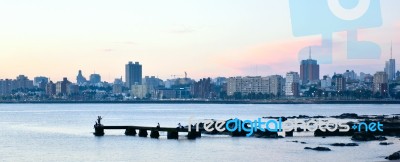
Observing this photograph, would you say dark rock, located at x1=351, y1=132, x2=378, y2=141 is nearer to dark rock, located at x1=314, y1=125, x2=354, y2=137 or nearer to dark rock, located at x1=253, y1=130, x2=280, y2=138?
dark rock, located at x1=314, y1=125, x2=354, y2=137

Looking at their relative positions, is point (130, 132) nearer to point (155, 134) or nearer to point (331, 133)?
point (155, 134)

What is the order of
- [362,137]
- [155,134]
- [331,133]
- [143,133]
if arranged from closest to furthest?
[362,137] < [331,133] < [155,134] < [143,133]

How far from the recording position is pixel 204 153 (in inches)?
2189

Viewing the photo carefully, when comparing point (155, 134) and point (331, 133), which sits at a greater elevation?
point (331, 133)

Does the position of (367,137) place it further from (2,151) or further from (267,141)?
(2,151)

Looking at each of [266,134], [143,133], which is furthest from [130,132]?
[266,134]

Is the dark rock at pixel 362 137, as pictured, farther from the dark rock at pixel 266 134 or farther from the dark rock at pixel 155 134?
the dark rock at pixel 155 134

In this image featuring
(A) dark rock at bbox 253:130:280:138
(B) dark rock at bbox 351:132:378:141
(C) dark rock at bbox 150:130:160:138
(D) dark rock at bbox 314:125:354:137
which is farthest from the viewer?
(C) dark rock at bbox 150:130:160:138

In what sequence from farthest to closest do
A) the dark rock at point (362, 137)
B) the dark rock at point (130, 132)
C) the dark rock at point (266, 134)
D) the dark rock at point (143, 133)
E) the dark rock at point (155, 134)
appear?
1. the dark rock at point (130, 132)
2. the dark rock at point (143, 133)
3. the dark rock at point (155, 134)
4. the dark rock at point (266, 134)
5. the dark rock at point (362, 137)

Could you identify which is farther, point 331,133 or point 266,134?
point 331,133

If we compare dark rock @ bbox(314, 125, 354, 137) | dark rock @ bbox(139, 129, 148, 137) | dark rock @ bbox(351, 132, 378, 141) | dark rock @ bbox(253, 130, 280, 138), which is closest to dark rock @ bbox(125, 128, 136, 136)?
dark rock @ bbox(139, 129, 148, 137)

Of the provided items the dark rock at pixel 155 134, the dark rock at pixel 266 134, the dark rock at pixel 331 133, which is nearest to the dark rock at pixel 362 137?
the dark rock at pixel 331 133

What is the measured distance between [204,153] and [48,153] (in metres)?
13.8

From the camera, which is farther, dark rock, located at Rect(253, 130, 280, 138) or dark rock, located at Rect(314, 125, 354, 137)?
dark rock, located at Rect(314, 125, 354, 137)
